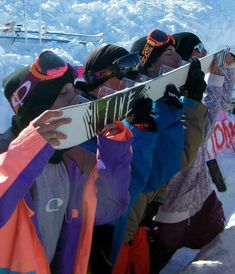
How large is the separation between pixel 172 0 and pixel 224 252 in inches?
Result: 555

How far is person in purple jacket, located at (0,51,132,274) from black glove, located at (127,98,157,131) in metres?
0.25

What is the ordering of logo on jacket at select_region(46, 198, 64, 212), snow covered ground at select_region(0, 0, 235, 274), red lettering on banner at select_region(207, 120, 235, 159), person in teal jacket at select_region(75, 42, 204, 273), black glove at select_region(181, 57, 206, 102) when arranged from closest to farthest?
logo on jacket at select_region(46, 198, 64, 212), person in teal jacket at select_region(75, 42, 204, 273), black glove at select_region(181, 57, 206, 102), red lettering on banner at select_region(207, 120, 235, 159), snow covered ground at select_region(0, 0, 235, 274)

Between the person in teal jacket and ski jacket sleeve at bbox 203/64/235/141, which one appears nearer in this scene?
the person in teal jacket

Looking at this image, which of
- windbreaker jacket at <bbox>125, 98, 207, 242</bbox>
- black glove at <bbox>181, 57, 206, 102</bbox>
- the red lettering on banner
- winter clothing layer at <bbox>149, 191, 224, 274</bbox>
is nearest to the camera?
windbreaker jacket at <bbox>125, 98, 207, 242</bbox>

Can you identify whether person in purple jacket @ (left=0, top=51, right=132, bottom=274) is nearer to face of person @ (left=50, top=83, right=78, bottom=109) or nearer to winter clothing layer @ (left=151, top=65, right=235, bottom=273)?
face of person @ (left=50, top=83, right=78, bottom=109)

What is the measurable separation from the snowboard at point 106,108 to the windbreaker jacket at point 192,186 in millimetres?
355

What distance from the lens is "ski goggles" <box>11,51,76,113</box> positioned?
1608 mm

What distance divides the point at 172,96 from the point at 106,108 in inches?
19.4

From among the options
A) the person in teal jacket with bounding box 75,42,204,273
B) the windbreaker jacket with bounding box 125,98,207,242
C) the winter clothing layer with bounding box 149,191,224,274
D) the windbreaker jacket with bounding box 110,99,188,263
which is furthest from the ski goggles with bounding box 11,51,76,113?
the winter clothing layer with bounding box 149,191,224,274

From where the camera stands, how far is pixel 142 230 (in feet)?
7.45

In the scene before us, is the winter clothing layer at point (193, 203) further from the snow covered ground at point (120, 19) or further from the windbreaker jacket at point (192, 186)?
the snow covered ground at point (120, 19)

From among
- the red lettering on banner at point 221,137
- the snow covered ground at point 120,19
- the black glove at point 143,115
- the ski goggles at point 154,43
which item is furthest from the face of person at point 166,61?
the snow covered ground at point 120,19

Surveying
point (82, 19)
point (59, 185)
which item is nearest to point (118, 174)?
point (59, 185)

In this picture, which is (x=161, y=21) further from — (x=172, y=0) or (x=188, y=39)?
(x=188, y=39)
